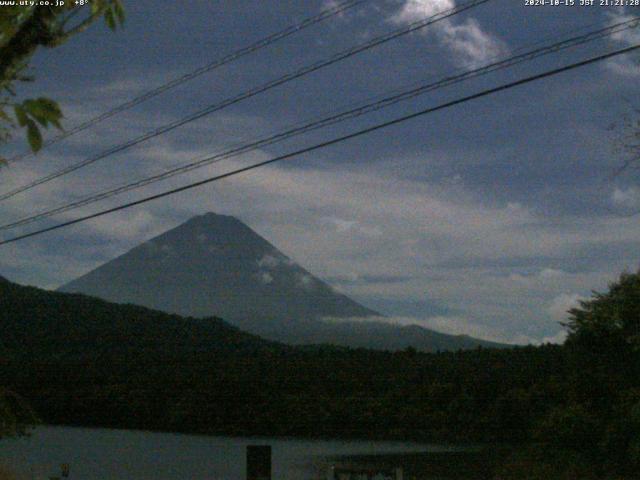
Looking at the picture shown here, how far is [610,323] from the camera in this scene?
20.7 meters

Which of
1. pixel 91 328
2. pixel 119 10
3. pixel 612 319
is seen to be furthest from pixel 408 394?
pixel 119 10

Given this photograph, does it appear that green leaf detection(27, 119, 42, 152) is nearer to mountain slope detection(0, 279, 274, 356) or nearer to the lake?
the lake

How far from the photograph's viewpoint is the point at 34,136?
10.6 ft

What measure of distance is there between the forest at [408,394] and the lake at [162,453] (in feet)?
3.89

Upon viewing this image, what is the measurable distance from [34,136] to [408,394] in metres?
21.1

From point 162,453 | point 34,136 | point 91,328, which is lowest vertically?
point 162,453

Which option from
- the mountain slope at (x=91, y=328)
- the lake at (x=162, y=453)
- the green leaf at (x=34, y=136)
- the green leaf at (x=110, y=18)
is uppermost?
the mountain slope at (x=91, y=328)

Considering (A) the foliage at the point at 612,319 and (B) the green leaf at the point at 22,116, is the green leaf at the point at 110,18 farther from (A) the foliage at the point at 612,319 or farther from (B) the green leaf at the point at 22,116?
(A) the foliage at the point at 612,319

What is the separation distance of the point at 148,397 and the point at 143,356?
13.4 ft

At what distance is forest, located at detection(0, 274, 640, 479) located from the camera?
2006 cm

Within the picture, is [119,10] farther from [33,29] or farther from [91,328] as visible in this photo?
[91,328]

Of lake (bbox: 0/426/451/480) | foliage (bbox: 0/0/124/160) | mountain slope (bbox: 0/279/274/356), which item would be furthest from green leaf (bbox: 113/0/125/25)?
mountain slope (bbox: 0/279/274/356)

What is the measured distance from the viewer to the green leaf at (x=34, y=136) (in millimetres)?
3197

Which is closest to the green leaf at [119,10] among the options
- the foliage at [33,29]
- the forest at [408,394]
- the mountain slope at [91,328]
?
the foliage at [33,29]
